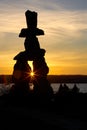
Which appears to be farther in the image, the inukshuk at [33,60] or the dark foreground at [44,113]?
the inukshuk at [33,60]

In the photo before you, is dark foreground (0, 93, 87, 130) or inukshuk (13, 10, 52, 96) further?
inukshuk (13, 10, 52, 96)

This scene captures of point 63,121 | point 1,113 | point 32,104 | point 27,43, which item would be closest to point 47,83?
point 27,43

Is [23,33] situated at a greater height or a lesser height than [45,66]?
greater

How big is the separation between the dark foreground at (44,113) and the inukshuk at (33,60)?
2332 millimetres

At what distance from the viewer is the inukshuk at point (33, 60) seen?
108 ft

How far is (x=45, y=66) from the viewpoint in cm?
3306

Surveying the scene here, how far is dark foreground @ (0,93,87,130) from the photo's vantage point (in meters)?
19.8

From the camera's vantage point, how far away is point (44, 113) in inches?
942

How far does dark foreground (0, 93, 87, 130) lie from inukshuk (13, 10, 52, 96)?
2332 mm

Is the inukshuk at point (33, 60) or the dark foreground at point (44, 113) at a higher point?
the inukshuk at point (33, 60)

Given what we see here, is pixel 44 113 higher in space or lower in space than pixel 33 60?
lower

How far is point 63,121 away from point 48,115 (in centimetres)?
284

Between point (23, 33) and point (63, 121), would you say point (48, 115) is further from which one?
point (23, 33)

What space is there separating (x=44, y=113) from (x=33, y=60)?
10059 mm
